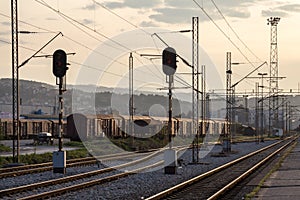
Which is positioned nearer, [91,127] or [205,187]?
[205,187]

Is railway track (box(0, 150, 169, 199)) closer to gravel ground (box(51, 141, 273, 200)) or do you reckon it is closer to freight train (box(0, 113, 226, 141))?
Answer: gravel ground (box(51, 141, 273, 200))

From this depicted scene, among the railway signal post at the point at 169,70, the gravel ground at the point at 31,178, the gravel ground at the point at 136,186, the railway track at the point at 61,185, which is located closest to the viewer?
the railway track at the point at 61,185

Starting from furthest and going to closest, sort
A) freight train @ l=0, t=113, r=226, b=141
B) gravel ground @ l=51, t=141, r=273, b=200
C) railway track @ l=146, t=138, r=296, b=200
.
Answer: freight train @ l=0, t=113, r=226, b=141, gravel ground @ l=51, t=141, r=273, b=200, railway track @ l=146, t=138, r=296, b=200

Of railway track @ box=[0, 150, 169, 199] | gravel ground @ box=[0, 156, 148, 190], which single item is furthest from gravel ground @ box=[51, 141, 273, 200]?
gravel ground @ box=[0, 156, 148, 190]

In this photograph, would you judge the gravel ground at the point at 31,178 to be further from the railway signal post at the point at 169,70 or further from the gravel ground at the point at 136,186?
the railway signal post at the point at 169,70

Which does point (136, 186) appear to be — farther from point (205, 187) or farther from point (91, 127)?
point (91, 127)

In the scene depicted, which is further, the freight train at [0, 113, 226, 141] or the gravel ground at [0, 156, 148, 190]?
the freight train at [0, 113, 226, 141]

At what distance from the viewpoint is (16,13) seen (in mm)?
33156

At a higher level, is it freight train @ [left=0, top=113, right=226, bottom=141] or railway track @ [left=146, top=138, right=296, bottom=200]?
freight train @ [left=0, top=113, right=226, bottom=141]

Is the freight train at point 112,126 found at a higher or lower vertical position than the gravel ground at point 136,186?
higher

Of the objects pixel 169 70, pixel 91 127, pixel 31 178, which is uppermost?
pixel 169 70

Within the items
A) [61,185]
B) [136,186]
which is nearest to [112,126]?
[61,185]

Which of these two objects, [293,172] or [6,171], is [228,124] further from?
[6,171]

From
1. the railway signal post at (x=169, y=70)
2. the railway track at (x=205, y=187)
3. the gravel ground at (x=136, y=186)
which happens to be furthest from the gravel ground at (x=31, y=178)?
the railway track at (x=205, y=187)
